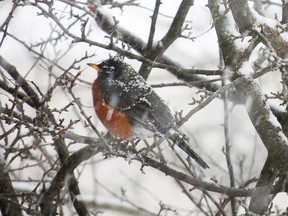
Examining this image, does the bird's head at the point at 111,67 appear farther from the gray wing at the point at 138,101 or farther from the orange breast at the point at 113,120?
the orange breast at the point at 113,120

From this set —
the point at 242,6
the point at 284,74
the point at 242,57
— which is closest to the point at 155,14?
the point at 242,6

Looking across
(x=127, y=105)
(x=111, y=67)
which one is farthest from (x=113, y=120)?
(x=111, y=67)

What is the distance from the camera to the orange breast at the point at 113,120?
206 inches

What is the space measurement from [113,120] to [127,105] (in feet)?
0.65

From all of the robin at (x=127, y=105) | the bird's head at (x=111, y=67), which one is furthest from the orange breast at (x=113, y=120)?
the bird's head at (x=111, y=67)

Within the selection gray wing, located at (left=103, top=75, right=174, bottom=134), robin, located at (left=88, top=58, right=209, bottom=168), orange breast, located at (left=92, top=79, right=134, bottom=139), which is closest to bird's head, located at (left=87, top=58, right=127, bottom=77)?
robin, located at (left=88, top=58, right=209, bottom=168)

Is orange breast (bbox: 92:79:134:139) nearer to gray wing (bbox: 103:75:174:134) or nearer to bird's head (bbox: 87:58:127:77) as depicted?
gray wing (bbox: 103:75:174:134)

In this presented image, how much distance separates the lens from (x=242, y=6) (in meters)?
4.68

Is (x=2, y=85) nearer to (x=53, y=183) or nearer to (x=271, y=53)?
(x=53, y=183)

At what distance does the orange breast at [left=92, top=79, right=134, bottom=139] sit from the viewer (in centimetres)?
523

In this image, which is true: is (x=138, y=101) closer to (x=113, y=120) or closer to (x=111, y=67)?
(x=113, y=120)

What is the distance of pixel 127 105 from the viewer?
5359mm

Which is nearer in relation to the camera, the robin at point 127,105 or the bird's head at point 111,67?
the robin at point 127,105

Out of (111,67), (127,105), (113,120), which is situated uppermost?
(111,67)
